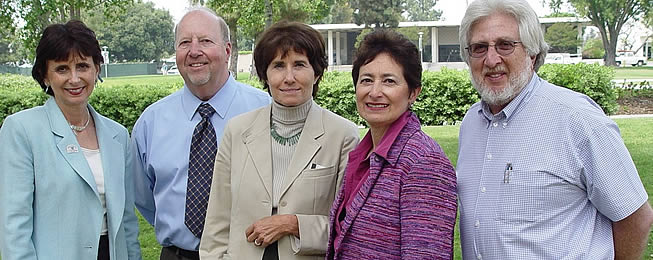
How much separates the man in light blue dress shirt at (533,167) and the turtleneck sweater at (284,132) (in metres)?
0.77

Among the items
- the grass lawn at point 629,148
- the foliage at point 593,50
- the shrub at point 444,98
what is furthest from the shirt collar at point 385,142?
the foliage at point 593,50

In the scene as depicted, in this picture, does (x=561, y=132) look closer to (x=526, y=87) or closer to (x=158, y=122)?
(x=526, y=87)

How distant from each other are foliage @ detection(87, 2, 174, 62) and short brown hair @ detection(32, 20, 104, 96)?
7998 cm

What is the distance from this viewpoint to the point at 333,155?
2975mm

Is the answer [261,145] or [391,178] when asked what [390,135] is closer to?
[391,178]

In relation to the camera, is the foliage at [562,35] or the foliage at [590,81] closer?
the foliage at [590,81]

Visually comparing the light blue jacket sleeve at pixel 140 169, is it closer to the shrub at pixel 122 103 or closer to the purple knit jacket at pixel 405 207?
the purple knit jacket at pixel 405 207

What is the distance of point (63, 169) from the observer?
3.18 m

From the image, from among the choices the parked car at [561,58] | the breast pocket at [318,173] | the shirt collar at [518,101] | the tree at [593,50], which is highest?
the tree at [593,50]

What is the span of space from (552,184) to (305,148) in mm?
1076

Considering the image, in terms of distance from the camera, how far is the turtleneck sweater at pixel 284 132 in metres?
2.98

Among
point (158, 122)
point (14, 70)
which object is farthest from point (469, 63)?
point (14, 70)

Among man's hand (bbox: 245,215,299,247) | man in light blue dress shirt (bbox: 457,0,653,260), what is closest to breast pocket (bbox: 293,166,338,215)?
man's hand (bbox: 245,215,299,247)

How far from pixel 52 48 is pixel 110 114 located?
33.8ft
